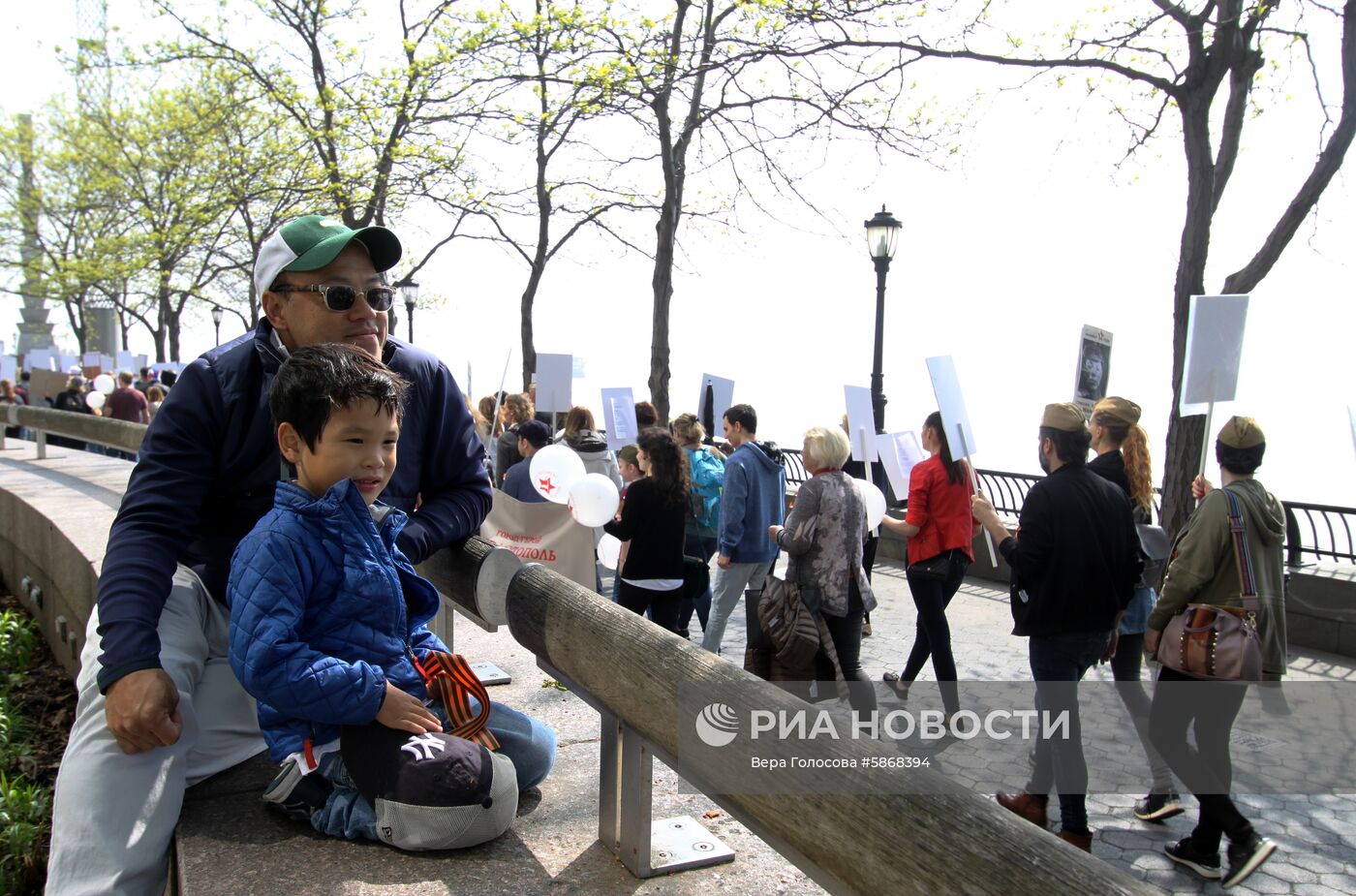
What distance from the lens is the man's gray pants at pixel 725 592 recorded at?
702 cm

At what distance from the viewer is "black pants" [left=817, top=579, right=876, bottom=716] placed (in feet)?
18.7

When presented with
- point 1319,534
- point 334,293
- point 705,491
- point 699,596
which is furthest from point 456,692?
point 1319,534

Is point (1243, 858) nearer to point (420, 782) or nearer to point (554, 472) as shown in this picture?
point (420, 782)

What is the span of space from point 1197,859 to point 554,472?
5.03 metres

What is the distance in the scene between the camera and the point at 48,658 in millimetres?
7156

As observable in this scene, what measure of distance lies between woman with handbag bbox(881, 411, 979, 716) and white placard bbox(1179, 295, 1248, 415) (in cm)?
142

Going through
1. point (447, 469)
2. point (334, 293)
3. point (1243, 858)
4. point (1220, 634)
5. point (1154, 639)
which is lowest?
point (1243, 858)

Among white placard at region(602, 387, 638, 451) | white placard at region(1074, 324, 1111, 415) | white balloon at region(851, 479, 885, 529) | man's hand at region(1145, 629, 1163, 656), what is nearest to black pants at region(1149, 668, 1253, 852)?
man's hand at region(1145, 629, 1163, 656)

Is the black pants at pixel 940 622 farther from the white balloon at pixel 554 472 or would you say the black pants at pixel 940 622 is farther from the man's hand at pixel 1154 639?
the white balloon at pixel 554 472

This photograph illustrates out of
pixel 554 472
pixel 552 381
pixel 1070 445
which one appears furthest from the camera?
pixel 552 381

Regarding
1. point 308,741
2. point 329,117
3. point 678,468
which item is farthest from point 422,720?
point 329,117

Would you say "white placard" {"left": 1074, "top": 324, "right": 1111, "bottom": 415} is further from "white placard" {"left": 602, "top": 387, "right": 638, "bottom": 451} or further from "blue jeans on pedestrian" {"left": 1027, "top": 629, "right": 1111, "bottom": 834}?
"white placard" {"left": 602, "top": 387, "right": 638, "bottom": 451}

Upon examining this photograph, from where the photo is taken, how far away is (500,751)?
233 cm

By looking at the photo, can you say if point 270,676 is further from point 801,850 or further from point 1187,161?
point 1187,161
